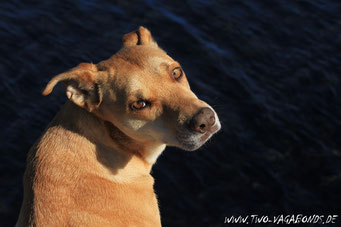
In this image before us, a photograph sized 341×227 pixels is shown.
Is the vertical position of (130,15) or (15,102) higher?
(130,15)

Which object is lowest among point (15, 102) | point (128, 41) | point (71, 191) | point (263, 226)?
point (15, 102)

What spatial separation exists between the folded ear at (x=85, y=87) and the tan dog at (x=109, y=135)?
1 cm

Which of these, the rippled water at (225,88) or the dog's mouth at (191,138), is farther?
the rippled water at (225,88)

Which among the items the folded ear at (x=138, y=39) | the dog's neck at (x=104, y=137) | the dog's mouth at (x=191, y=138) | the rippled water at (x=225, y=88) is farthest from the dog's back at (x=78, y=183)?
the rippled water at (x=225, y=88)

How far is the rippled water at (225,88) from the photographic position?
7789mm

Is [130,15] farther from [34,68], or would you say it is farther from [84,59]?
[34,68]

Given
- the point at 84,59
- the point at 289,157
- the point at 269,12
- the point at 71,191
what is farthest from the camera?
the point at 269,12

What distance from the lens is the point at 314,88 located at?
9.38 meters

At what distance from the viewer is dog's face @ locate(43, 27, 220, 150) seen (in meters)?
4.96

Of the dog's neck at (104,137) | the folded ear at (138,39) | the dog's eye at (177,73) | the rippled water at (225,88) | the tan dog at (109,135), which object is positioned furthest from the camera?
the rippled water at (225,88)

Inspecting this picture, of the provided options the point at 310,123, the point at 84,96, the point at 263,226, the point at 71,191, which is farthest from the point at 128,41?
the point at 310,123

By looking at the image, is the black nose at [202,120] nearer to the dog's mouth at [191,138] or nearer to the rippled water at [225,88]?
the dog's mouth at [191,138]

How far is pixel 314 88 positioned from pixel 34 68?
596cm

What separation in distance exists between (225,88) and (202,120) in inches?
187
